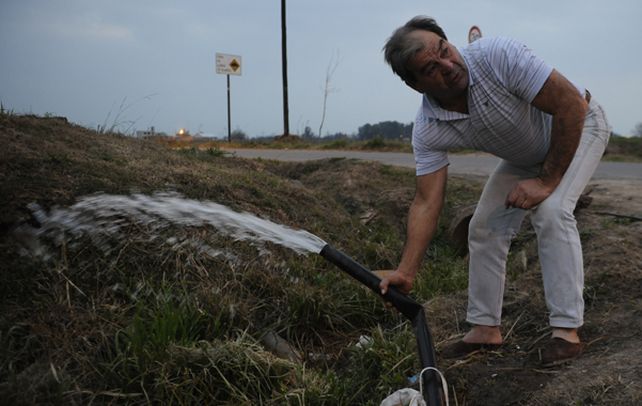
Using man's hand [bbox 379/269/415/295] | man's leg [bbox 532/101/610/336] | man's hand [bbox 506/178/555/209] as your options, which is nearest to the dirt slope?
man's leg [bbox 532/101/610/336]

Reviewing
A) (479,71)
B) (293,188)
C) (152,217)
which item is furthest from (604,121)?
(293,188)

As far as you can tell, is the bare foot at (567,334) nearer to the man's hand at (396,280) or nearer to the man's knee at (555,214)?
the man's knee at (555,214)

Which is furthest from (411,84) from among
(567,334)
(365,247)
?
(365,247)

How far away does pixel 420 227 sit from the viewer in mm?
Result: 3096

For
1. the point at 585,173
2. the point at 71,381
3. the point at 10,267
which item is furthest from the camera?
the point at 10,267

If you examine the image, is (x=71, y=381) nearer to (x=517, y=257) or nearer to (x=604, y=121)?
(x=604, y=121)

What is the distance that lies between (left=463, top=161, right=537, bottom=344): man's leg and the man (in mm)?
20

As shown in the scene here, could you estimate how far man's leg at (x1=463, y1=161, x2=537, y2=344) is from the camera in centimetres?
329

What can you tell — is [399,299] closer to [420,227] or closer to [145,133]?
[420,227]

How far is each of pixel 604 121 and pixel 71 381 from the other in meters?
2.68

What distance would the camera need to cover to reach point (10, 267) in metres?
3.35

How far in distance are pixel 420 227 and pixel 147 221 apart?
176cm

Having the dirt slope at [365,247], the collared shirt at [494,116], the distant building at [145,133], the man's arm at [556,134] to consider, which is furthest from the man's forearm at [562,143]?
the distant building at [145,133]

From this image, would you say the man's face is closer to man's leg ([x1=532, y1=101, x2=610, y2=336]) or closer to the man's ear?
the man's ear
